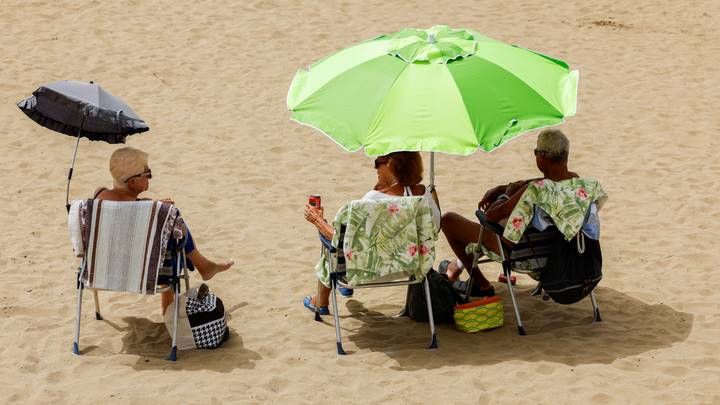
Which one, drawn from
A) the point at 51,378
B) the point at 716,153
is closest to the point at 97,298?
the point at 51,378

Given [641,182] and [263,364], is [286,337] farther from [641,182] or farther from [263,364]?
[641,182]

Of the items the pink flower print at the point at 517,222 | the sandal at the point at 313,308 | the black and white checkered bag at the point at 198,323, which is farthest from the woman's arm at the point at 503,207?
the black and white checkered bag at the point at 198,323

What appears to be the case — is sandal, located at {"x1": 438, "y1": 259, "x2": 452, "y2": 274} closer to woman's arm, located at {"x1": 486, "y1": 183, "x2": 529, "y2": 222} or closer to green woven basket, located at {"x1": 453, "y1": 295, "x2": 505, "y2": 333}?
green woven basket, located at {"x1": 453, "y1": 295, "x2": 505, "y2": 333}

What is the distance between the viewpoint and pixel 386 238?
640 cm

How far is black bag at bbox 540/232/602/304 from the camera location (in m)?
6.68

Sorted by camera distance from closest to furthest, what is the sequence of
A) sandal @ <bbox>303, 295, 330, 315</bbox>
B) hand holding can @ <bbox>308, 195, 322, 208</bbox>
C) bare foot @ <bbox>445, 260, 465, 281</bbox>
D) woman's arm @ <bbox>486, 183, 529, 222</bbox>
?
woman's arm @ <bbox>486, 183, 529, 222</bbox>, hand holding can @ <bbox>308, 195, 322, 208</bbox>, sandal @ <bbox>303, 295, 330, 315</bbox>, bare foot @ <bbox>445, 260, 465, 281</bbox>

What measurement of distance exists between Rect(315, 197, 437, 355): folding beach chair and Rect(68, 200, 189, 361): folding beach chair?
97 centimetres

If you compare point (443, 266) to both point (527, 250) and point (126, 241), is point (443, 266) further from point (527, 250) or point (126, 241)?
point (126, 241)

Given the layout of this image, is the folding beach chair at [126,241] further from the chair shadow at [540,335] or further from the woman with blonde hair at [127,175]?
the chair shadow at [540,335]

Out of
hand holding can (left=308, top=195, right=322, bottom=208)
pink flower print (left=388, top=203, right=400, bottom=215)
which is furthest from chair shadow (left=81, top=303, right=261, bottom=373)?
pink flower print (left=388, top=203, right=400, bottom=215)

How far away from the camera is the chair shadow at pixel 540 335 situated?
21.1ft

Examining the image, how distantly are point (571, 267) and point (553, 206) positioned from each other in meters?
0.43

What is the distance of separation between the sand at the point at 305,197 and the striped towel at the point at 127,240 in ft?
1.67

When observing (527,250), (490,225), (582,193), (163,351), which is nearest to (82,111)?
(163,351)
